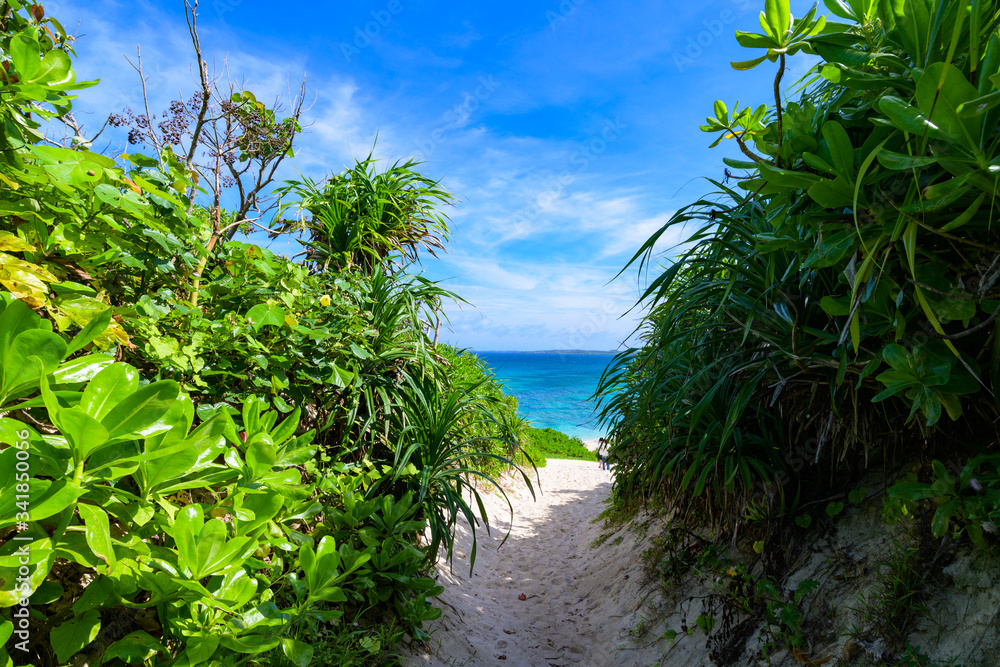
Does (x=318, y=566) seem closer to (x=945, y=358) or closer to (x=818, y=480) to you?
(x=945, y=358)

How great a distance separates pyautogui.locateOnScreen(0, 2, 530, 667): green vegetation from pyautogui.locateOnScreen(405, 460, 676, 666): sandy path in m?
0.51

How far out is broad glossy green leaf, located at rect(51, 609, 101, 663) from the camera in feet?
3.60

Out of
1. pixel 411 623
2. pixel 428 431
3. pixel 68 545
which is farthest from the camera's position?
pixel 428 431

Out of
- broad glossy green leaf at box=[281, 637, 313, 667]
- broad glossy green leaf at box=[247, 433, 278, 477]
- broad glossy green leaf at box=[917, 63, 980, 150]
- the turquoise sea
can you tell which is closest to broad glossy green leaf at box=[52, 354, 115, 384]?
broad glossy green leaf at box=[247, 433, 278, 477]

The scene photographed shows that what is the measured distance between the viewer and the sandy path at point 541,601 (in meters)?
2.80

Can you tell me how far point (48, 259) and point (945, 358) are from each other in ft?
10.1

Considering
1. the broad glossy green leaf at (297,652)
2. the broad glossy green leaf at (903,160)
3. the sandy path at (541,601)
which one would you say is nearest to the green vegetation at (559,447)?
the sandy path at (541,601)

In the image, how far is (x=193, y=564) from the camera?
46.5 inches

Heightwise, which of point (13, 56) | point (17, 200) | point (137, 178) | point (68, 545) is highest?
point (13, 56)

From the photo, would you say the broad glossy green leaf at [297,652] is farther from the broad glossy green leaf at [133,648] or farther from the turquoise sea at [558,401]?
the turquoise sea at [558,401]

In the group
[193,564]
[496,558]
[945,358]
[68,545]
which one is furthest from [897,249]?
[496,558]

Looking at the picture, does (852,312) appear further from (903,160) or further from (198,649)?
(198,649)

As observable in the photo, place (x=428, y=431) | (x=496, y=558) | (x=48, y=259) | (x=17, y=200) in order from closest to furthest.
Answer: (x=17, y=200)
(x=48, y=259)
(x=428, y=431)
(x=496, y=558)

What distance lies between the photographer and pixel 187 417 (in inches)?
50.7
